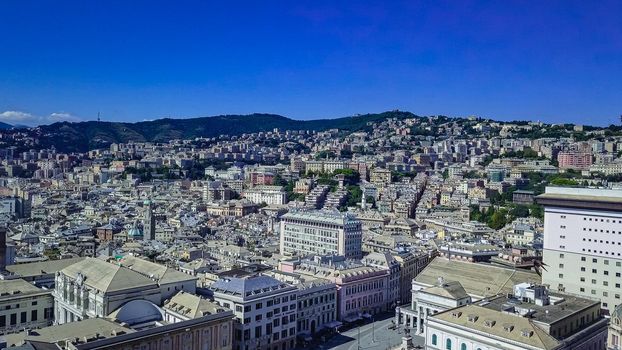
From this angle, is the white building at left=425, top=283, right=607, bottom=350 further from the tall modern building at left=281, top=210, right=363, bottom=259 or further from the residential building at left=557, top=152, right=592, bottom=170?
the residential building at left=557, top=152, right=592, bottom=170

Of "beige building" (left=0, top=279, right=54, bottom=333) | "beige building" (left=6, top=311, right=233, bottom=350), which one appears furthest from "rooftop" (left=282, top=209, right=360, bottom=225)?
"beige building" (left=0, top=279, right=54, bottom=333)

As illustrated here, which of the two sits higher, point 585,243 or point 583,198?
point 583,198

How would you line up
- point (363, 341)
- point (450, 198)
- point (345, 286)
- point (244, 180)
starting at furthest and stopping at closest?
point (244, 180)
point (450, 198)
point (345, 286)
point (363, 341)

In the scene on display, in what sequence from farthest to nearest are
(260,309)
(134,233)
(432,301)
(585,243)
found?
(134,233) < (585,243) < (432,301) < (260,309)

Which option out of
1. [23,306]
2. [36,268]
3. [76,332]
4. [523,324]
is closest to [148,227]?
[36,268]

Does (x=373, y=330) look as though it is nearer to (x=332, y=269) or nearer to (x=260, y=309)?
(x=332, y=269)

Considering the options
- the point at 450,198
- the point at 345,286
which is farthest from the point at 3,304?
the point at 450,198

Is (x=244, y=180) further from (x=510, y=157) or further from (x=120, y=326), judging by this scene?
(x=120, y=326)
